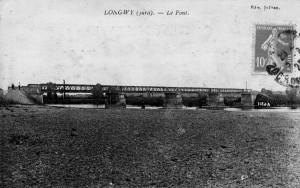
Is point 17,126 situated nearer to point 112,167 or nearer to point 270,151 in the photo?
point 112,167

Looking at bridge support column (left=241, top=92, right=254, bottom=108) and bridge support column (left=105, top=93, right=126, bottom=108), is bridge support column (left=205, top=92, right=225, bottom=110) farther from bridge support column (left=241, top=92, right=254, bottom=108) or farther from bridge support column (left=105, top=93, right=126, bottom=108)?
bridge support column (left=105, top=93, right=126, bottom=108)

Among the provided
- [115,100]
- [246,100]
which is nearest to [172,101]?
[115,100]

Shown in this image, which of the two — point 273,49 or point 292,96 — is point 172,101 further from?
point 273,49

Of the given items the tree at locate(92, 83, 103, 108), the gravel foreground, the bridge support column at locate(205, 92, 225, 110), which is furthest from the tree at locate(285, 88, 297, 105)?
the gravel foreground

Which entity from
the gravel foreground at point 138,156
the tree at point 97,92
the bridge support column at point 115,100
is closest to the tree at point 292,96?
the bridge support column at point 115,100

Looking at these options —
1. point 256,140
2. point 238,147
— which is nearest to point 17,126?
point 238,147
